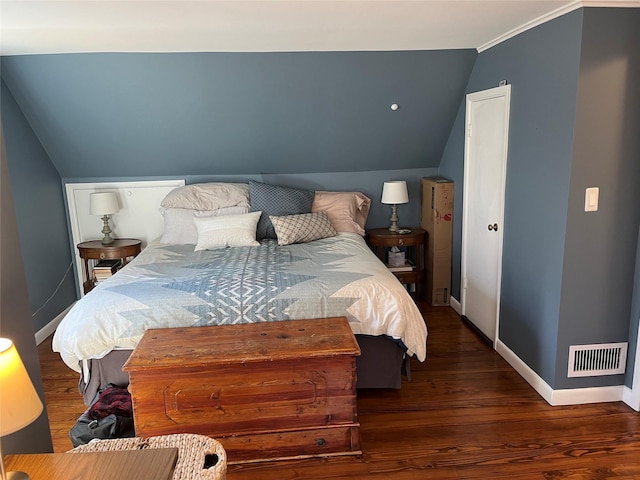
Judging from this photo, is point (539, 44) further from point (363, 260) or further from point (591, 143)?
point (363, 260)

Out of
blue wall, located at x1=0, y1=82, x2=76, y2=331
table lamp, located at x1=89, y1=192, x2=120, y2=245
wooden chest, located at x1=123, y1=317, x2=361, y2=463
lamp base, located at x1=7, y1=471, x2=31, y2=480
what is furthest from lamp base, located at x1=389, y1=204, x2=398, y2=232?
lamp base, located at x1=7, y1=471, x2=31, y2=480

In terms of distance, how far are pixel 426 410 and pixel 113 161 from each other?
3.14 meters

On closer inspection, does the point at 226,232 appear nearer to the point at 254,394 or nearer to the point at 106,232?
the point at 106,232

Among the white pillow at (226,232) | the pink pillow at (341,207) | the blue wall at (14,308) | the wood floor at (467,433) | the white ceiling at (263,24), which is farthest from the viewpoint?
the pink pillow at (341,207)

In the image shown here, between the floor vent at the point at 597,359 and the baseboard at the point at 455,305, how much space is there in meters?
1.37

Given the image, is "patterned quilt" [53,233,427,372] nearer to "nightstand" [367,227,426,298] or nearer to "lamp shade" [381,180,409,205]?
"nightstand" [367,227,426,298]

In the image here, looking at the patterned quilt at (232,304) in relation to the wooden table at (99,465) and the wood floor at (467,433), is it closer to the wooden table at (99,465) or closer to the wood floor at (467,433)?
the wood floor at (467,433)

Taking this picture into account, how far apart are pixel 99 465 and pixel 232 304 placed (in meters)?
1.35

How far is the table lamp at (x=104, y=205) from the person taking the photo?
3.99m

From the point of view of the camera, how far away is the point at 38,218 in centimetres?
379

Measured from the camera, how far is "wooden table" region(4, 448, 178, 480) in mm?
1254

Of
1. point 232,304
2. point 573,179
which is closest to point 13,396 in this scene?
point 232,304

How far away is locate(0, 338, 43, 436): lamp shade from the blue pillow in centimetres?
274

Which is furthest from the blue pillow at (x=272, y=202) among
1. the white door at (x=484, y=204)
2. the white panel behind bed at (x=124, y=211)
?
the white door at (x=484, y=204)
